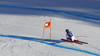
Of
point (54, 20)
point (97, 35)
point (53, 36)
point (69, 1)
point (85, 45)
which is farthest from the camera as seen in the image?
point (69, 1)

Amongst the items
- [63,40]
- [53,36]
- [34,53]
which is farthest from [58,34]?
[34,53]

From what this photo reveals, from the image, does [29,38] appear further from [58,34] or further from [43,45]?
[58,34]

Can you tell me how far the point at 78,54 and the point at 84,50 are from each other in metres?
0.34

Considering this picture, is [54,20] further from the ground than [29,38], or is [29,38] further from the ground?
[54,20]

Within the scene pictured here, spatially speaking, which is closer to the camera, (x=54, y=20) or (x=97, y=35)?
(x=97, y=35)

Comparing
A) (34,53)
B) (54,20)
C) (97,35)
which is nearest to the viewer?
(34,53)

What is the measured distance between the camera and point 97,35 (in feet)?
20.7

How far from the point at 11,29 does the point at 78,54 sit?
2.89 meters

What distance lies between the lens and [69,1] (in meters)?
13.2

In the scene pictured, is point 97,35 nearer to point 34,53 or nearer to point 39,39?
point 39,39

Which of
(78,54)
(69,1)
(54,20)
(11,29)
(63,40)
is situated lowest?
(78,54)

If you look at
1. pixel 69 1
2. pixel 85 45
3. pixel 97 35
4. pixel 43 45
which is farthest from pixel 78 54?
pixel 69 1

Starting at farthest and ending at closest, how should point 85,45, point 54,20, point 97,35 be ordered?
point 54,20 < point 97,35 < point 85,45

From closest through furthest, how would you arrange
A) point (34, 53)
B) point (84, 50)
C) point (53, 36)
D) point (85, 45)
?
point (34, 53) → point (84, 50) → point (85, 45) → point (53, 36)
